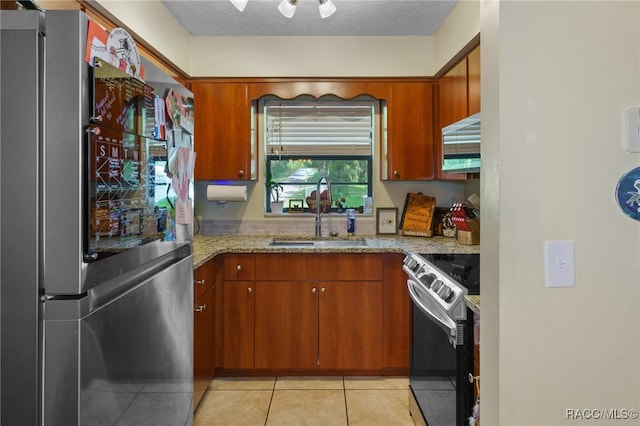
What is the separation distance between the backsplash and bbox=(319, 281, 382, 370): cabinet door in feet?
2.46

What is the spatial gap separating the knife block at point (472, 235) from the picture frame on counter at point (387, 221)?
0.63m

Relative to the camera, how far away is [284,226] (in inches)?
141

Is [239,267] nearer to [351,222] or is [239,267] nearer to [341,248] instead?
[341,248]

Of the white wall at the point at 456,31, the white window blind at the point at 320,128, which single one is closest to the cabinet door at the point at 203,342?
the white window blind at the point at 320,128

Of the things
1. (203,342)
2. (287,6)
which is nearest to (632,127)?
(287,6)

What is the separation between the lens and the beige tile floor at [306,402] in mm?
2400

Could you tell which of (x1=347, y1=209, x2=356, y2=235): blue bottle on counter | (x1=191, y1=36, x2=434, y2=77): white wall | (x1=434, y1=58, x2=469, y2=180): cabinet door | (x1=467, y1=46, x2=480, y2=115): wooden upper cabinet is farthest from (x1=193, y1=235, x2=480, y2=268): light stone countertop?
(x1=191, y1=36, x2=434, y2=77): white wall

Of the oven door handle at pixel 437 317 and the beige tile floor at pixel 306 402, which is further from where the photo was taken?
the beige tile floor at pixel 306 402

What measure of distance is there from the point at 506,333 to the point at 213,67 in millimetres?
2957

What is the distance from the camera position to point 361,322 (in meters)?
2.92

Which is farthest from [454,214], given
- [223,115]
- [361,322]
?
[223,115]

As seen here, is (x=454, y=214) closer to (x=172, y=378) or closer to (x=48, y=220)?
(x=172, y=378)

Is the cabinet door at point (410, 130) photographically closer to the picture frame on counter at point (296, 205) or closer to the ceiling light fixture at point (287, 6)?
the picture frame on counter at point (296, 205)

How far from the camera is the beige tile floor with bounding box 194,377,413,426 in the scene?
7.88ft
